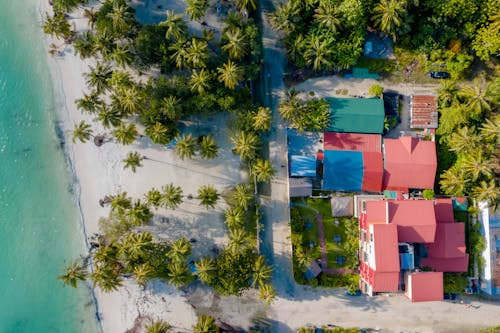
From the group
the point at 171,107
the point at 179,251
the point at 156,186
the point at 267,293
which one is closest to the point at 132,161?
the point at 156,186

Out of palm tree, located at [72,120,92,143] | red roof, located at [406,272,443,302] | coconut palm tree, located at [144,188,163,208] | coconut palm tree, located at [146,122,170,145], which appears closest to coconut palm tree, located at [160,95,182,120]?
coconut palm tree, located at [146,122,170,145]

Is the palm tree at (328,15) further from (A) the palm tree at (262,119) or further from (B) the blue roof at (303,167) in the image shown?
(B) the blue roof at (303,167)

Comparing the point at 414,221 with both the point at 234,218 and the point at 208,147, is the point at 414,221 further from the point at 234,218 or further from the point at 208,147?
the point at 208,147

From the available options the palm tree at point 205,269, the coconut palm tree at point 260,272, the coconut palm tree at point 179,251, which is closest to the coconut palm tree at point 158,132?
the coconut palm tree at point 179,251

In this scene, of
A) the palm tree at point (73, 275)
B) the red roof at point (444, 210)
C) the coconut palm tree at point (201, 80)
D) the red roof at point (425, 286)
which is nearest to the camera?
the coconut palm tree at point (201, 80)

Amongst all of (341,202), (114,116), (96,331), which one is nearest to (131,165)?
(114,116)

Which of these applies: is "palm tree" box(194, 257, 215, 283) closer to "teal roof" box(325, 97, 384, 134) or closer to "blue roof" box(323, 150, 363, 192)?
"blue roof" box(323, 150, 363, 192)
